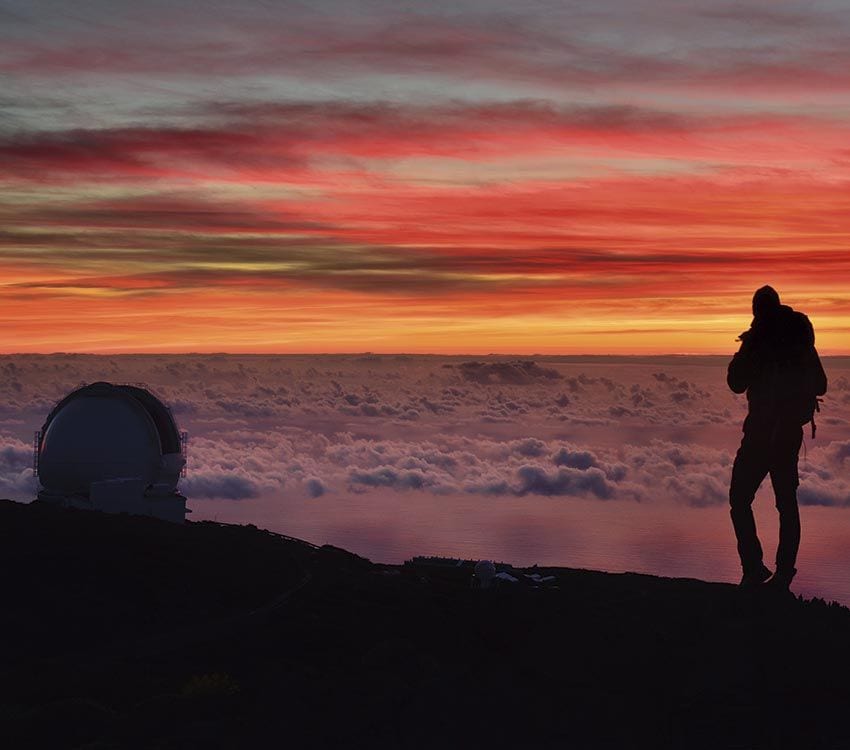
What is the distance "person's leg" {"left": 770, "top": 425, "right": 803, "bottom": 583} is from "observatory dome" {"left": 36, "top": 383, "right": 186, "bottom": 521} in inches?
1047

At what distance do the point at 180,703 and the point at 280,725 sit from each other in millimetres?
2326

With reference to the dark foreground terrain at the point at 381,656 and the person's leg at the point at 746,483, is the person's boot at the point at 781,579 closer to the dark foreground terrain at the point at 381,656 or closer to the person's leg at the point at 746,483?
the person's leg at the point at 746,483

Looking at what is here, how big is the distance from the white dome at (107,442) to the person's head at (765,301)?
90.8ft

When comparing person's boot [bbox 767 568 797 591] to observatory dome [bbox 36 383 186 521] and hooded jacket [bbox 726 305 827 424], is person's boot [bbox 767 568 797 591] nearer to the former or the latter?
hooded jacket [bbox 726 305 827 424]

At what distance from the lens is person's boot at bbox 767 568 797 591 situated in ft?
84.9

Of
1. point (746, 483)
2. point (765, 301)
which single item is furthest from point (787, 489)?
point (765, 301)

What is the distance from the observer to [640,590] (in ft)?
115

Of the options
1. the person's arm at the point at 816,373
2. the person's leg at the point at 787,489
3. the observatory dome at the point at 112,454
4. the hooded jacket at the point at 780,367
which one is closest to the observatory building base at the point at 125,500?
the observatory dome at the point at 112,454

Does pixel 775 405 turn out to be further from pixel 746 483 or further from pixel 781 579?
pixel 781 579

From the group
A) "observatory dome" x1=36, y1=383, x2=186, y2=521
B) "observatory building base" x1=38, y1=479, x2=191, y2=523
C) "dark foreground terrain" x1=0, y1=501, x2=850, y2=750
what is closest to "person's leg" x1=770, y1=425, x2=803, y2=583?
"dark foreground terrain" x1=0, y1=501, x2=850, y2=750

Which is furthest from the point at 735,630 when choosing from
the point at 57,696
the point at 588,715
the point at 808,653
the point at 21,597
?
the point at 21,597

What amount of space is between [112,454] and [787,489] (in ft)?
91.5

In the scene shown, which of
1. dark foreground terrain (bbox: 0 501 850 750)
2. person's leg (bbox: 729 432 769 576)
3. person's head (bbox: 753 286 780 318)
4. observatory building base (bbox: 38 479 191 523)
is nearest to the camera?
dark foreground terrain (bbox: 0 501 850 750)

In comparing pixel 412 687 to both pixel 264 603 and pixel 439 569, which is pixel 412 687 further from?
pixel 439 569
